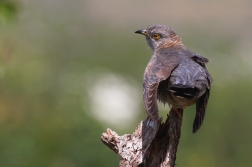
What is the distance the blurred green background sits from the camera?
8273mm

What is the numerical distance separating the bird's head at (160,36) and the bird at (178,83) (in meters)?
0.73

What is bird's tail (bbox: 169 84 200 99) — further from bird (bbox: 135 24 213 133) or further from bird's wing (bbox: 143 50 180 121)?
bird's wing (bbox: 143 50 180 121)

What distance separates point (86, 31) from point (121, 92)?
3091 millimetres

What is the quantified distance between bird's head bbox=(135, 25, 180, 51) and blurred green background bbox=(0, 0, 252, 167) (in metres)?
1.82

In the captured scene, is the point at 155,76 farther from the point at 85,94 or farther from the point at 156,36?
the point at 85,94

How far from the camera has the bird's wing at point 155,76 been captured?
18.0ft

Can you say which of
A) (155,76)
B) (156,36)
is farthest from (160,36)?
(155,76)

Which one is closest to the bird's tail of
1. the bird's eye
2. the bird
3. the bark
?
the bird

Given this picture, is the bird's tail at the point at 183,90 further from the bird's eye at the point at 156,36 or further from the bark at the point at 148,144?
the bird's eye at the point at 156,36

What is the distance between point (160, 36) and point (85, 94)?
7.95ft

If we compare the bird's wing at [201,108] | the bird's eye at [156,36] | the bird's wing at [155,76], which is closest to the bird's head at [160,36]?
the bird's eye at [156,36]

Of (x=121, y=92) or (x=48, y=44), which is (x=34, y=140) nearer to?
(x=121, y=92)

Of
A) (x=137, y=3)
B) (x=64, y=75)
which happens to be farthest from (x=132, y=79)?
(x=137, y=3)

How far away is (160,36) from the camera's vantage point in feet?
24.0
